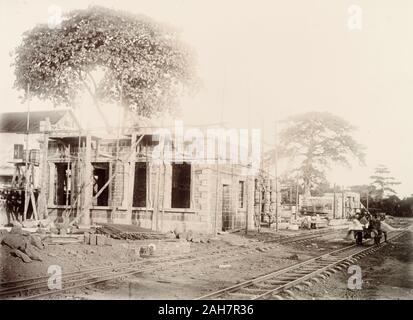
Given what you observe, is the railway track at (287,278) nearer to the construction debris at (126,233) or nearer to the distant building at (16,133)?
the construction debris at (126,233)

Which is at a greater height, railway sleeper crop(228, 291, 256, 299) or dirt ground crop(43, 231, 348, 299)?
railway sleeper crop(228, 291, 256, 299)

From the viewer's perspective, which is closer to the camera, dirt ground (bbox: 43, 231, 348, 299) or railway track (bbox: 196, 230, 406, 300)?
railway track (bbox: 196, 230, 406, 300)

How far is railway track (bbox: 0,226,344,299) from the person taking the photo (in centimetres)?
844

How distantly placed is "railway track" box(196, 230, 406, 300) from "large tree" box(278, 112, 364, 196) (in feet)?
9.58

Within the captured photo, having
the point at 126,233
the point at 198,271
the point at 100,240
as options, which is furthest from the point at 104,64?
the point at 198,271

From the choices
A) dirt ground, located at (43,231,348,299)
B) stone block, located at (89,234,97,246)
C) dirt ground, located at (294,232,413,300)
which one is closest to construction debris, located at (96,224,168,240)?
stone block, located at (89,234,97,246)

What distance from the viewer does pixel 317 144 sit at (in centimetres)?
1612

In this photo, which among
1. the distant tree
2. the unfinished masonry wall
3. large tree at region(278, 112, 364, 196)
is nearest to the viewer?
the distant tree

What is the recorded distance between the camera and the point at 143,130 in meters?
19.7

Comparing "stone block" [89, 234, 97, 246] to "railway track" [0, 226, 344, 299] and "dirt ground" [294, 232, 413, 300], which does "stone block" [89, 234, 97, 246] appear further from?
"dirt ground" [294, 232, 413, 300]

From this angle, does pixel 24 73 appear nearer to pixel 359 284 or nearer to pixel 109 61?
pixel 109 61

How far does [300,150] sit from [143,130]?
6.69 m

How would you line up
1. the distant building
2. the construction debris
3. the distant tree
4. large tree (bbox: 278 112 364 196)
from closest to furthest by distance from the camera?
1. the distant tree
2. large tree (bbox: 278 112 364 196)
3. the construction debris
4. the distant building

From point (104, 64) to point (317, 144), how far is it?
10.3 m
